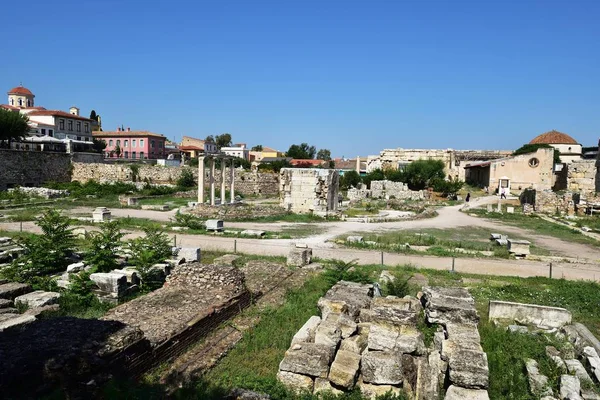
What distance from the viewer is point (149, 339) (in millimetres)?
7887

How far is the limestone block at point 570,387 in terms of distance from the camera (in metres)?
6.61

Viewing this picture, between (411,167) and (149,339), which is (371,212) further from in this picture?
(149,339)

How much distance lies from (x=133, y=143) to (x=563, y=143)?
7576 centimetres

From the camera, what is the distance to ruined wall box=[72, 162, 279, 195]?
48938mm

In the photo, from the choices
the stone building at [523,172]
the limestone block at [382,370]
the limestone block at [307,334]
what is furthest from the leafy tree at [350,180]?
the limestone block at [382,370]

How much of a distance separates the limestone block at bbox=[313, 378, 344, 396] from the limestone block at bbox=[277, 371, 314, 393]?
0.09 meters

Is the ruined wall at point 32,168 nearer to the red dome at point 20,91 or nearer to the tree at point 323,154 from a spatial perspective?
the red dome at point 20,91

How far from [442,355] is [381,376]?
1.47 meters

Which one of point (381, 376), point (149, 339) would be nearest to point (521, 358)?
point (381, 376)

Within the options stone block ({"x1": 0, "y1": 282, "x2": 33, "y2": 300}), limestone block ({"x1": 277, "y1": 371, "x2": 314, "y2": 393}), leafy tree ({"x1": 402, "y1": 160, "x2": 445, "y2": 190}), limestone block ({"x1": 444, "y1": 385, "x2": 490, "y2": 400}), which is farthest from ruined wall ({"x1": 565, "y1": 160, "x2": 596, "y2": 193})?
stone block ({"x1": 0, "y1": 282, "x2": 33, "y2": 300})

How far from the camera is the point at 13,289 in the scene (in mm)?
10859

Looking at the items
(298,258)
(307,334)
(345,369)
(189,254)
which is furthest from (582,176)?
(345,369)

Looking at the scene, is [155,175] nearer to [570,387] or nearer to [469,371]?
[469,371]

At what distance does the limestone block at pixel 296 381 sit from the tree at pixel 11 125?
49868 mm
